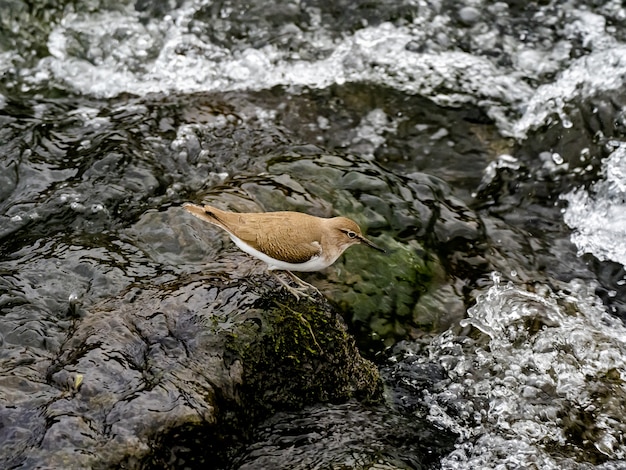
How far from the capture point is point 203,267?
604 centimetres

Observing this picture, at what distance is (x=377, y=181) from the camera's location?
306 inches

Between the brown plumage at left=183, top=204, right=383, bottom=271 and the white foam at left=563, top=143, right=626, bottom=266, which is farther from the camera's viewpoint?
the white foam at left=563, top=143, right=626, bottom=266

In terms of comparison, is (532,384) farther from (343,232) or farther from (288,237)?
(288,237)

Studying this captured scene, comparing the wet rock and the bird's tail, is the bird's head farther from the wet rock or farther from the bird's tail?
the wet rock

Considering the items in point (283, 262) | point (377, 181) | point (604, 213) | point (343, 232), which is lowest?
point (377, 181)

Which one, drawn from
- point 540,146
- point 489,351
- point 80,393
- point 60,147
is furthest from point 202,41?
point 80,393

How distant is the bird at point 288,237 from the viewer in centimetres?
521

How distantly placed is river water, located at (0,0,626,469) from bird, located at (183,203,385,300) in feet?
1.65

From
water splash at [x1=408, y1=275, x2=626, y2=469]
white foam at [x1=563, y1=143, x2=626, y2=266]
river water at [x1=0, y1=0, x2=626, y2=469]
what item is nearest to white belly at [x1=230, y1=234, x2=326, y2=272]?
river water at [x1=0, y1=0, x2=626, y2=469]

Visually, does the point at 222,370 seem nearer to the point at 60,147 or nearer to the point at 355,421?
the point at 355,421

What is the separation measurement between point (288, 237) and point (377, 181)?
8.92ft

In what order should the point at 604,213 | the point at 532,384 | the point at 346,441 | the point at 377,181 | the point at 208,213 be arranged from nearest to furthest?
the point at 346,441 < the point at 208,213 < the point at 532,384 < the point at 377,181 < the point at 604,213

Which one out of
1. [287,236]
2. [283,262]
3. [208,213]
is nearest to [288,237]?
[287,236]

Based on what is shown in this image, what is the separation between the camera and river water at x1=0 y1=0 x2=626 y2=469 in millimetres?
5797
